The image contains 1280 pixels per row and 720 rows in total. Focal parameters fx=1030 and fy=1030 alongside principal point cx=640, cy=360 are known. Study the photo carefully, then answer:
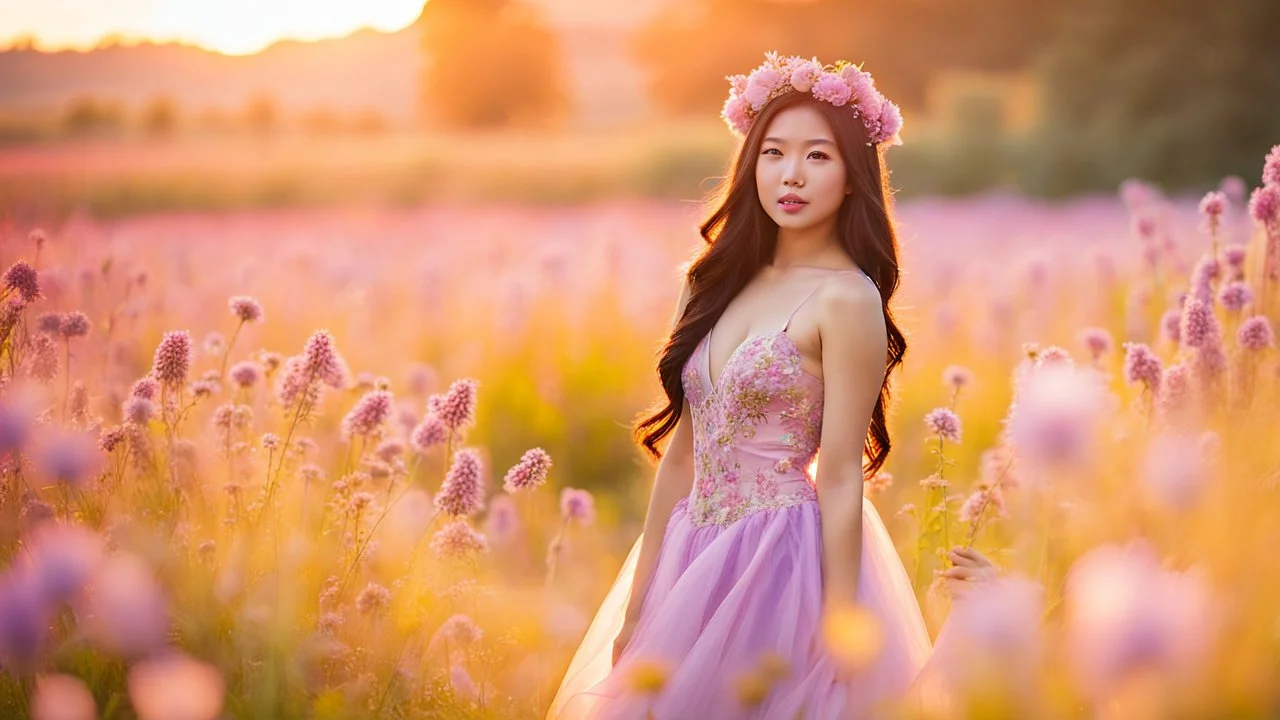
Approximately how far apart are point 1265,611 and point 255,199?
11.5 m

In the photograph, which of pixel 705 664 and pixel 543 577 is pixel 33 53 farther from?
pixel 705 664

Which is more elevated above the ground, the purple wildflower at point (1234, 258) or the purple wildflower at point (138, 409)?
the purple wildflower at point (1234, 258)

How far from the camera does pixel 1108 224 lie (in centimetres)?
939

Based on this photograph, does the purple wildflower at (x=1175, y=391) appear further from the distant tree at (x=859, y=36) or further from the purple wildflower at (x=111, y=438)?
the distant tree at (x=859, y=36)

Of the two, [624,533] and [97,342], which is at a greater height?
[97,342]

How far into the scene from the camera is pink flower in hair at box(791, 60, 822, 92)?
7.51 ft

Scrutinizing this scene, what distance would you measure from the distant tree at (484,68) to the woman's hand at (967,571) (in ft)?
105

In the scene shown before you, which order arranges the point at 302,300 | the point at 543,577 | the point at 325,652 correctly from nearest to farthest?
the point at 325,652 < the point at 543,577 < the point at 302,300

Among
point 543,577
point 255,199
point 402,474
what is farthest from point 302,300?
point 255,199

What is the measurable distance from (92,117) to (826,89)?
471 inches

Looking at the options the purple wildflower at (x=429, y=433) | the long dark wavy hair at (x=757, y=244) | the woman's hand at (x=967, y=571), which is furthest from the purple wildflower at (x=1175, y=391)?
the purple wildflower at (x=429, y=433)

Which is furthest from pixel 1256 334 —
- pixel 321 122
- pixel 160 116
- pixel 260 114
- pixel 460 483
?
pixel 321 122

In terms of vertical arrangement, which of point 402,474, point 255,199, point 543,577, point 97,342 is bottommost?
point 543,577

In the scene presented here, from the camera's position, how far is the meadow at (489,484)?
1317 millimetres
